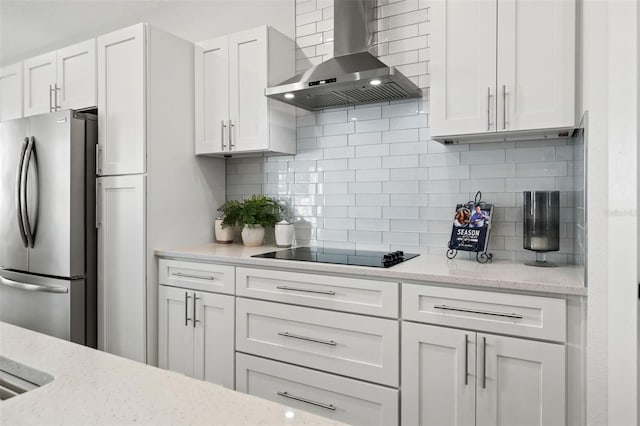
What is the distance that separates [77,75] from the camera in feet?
9.88

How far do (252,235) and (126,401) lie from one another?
2.23 metres

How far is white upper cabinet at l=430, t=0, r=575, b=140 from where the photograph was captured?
1.90 meters

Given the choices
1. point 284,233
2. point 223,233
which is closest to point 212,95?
point 223,233

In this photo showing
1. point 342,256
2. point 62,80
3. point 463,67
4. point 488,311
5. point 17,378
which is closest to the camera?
point 17,378

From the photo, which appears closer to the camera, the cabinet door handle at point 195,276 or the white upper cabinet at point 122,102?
the cabinet door handle at point 195,276

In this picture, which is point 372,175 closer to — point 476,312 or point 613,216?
point 476,312

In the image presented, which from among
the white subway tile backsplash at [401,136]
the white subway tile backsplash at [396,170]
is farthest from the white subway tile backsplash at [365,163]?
the white subway tile backsplash at [401,136]

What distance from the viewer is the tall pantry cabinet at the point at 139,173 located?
265cm

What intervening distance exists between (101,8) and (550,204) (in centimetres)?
387

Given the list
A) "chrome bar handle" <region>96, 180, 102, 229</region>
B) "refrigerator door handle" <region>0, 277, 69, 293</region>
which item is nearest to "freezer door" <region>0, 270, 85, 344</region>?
"refrigerator door handle" <region>0, 277, 69, 293</region>

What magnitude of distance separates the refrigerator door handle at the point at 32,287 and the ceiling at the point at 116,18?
2.16 m

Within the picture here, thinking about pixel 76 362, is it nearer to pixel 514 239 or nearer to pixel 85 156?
pixel 514 239

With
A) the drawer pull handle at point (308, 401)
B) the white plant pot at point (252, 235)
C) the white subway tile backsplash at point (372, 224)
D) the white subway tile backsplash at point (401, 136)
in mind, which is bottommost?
the drawer pull handle at point (308, 401)

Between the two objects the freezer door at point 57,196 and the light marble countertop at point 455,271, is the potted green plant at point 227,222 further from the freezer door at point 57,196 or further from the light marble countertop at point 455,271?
the freezer door at point 57,196
